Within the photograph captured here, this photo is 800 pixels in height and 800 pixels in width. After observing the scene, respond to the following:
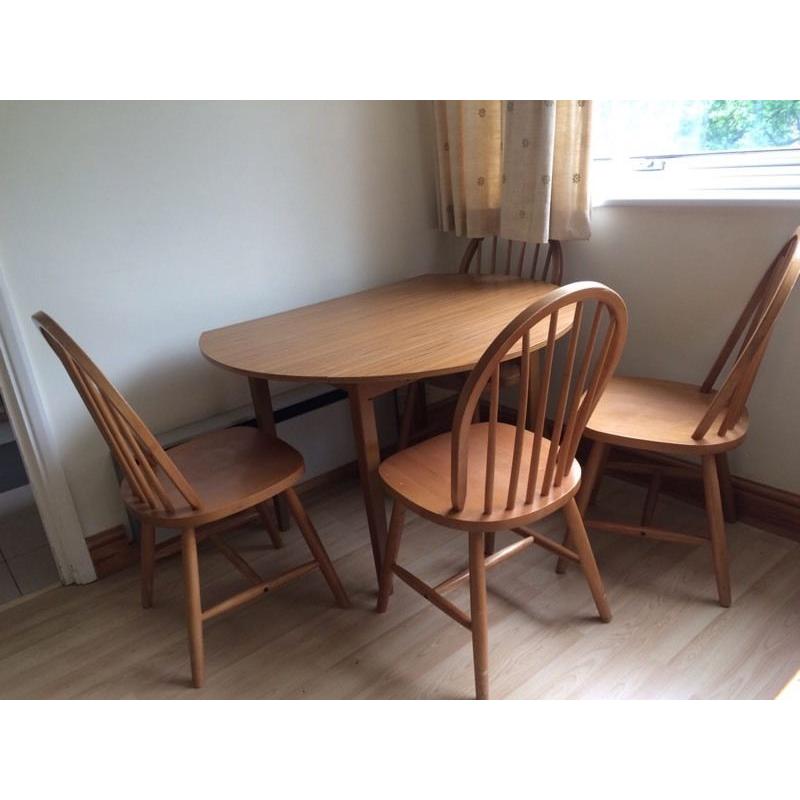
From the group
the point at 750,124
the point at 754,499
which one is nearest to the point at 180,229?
the point at 750,124

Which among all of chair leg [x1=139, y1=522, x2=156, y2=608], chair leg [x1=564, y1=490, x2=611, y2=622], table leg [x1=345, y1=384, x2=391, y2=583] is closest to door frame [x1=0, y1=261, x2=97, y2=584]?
chair leg [x1=139, y1=522, x2=156, y2=608]

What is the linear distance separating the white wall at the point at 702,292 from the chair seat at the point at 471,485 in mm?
643

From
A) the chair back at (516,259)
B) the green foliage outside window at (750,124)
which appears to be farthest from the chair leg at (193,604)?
the green foliage outside window at (750,124)

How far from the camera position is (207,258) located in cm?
185

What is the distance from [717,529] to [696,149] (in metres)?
1.13

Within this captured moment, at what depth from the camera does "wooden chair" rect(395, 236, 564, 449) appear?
2002 millimetres

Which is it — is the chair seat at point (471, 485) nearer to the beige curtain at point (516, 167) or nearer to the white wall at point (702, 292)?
the white wall at point (702, 292)

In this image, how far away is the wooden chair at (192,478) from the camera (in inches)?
47.8

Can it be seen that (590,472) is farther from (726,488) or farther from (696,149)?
→ (696,149)

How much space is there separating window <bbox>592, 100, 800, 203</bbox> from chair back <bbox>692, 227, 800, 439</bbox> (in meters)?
0.25
